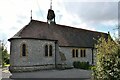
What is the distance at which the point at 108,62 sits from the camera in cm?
1098

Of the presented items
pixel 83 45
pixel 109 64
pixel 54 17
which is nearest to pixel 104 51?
pixel 109 64

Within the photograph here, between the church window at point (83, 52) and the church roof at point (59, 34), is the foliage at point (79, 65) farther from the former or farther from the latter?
the church roof at point (59, 34)

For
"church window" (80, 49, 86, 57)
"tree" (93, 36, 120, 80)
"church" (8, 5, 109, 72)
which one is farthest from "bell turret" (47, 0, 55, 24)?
"tree" (93, 36, 120, 80)

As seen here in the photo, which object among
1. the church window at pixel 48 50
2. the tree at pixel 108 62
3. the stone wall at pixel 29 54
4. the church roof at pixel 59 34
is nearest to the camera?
the tree at pixel 108 62

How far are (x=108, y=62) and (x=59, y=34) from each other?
2599 centimetres

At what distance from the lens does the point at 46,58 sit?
104ft

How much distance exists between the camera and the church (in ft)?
97.0

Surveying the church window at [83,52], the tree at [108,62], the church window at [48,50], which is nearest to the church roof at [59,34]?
the church window at [83,52]

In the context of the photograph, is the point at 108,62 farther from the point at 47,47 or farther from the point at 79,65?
the point at 79,65

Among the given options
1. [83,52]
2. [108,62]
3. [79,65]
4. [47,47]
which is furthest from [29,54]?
[108,62]

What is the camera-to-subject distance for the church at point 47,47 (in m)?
29.6

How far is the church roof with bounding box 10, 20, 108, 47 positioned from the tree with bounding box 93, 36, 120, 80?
17.7 metres

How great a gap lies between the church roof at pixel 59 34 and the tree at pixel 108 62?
17.7 m

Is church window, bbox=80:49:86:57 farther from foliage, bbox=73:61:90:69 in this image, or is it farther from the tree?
the tree
